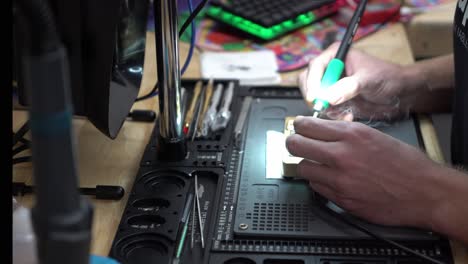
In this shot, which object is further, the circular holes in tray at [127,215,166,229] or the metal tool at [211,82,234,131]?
the metal tool at [211,82,234,131]

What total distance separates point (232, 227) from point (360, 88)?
35cm

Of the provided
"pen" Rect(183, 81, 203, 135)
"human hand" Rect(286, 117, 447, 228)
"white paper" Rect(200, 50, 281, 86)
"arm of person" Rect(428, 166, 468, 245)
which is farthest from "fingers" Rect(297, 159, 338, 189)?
"white paper" Rect(200, 50, 281, 86)

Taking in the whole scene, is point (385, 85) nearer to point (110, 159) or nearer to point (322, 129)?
point (322, 129)

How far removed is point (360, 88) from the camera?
1.05m

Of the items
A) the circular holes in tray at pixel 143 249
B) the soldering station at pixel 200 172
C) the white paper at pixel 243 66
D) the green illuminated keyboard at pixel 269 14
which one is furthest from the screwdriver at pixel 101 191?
the green illuminated keyboard at pixel 269 14

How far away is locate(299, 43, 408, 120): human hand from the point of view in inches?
40.3

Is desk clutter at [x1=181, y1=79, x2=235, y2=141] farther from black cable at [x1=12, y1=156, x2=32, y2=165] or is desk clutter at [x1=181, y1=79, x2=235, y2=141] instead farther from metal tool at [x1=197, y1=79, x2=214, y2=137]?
black cable at [x1=12, y1=156, x2=32, y2=165]

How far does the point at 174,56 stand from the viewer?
92 centimetres

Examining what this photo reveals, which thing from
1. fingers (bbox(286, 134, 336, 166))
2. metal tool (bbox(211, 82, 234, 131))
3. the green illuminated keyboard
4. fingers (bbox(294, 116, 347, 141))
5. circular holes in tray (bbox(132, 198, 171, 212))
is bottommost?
circular holes in tray (bbox(132, 198, 171, 212))

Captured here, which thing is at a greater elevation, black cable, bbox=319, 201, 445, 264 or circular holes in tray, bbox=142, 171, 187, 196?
circular holes in tray, bbox=142, 171, 187, 196

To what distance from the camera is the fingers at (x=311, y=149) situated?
2.81ft

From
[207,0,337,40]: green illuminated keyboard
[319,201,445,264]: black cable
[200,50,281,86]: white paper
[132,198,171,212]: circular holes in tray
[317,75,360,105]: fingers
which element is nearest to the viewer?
[319,201,445,264]: black cable

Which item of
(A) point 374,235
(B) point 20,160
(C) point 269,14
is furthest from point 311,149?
(C) point 269,14

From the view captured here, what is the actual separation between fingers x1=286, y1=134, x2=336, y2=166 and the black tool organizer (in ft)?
0.20
